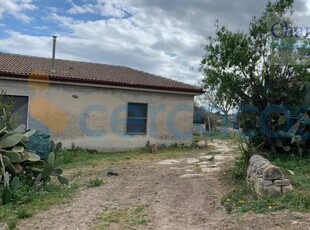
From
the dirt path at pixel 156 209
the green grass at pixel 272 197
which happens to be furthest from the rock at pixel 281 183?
the dirt path at pixel 156 209

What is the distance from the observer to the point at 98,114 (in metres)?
14.8

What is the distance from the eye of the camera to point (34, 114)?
544 inches

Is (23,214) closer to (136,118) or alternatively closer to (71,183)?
(71,183)

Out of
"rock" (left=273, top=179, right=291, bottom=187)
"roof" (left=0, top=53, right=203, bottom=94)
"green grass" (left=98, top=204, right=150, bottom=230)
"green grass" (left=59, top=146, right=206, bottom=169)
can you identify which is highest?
"roof" (left=0, top=53, right=203, bottom=94)

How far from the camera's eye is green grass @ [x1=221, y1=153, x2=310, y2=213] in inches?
215

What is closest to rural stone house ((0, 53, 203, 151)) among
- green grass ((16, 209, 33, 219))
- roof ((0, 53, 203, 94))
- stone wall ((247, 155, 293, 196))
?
roof ((0, 53, 203, 94))

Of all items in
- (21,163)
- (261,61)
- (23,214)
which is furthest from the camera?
(261,61)

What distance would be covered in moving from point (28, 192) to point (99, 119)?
7.92m

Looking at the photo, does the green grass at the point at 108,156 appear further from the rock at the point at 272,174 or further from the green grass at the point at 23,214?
the rock at the point at 272,174

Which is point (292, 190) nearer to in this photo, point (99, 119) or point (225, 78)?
point (225, 78)

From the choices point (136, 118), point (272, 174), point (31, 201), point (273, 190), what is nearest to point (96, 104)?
point (136, 118)

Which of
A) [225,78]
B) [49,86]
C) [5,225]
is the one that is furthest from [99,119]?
[5,225]

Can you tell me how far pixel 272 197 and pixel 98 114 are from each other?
10.1 m

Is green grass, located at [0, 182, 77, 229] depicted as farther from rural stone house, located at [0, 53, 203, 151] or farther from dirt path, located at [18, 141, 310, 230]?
rural stone house, located at [0, 53, 203, 151]
